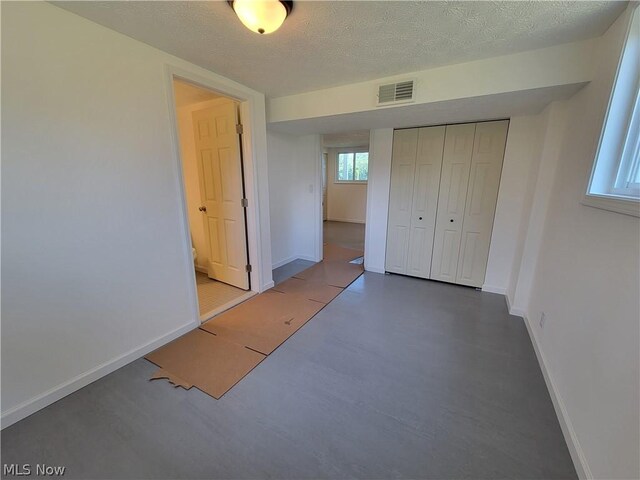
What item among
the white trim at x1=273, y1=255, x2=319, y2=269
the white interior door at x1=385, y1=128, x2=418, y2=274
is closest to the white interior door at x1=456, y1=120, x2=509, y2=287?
the white interior door at x1=385, y1=128, x2=418, y2=274

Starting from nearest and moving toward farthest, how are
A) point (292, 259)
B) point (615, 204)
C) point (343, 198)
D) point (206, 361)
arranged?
point (615, 204) < point (206, 361) < point (292, 259) < point (343, 198)

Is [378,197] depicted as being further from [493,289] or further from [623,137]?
[623,137]

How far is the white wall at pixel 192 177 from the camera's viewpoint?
10.5ft

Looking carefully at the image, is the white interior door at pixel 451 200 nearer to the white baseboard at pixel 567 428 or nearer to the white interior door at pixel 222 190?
the white baseboard at pixel 567 428

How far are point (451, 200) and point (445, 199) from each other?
0.23 feet

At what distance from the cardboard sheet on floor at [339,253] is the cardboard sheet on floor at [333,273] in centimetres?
27

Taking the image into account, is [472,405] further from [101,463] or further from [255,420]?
[101,463]

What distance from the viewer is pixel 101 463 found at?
124 cm

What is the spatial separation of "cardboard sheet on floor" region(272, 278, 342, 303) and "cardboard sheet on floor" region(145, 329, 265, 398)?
1.08 meters

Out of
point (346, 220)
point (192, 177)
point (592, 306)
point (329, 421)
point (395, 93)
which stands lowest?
point (329, 421)

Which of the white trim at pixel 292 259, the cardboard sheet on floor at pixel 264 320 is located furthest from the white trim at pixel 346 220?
the cardboard sheet on floor at pixel 264 320

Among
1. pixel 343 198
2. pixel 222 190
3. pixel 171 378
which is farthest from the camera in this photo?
pixel 343 198

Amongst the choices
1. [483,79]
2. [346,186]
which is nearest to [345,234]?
[346,186]

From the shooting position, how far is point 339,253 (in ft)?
15.6
